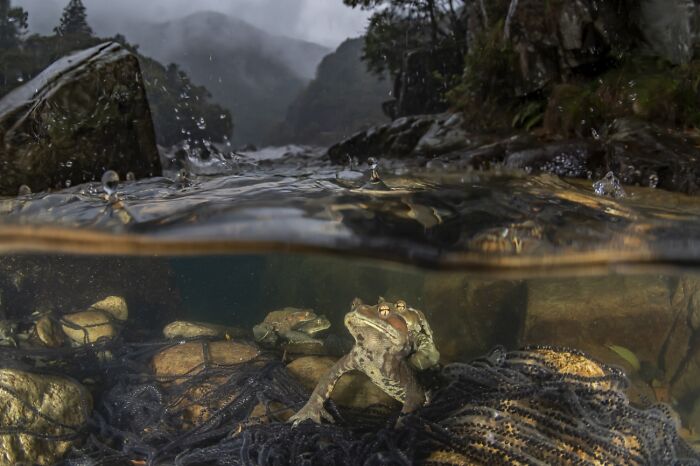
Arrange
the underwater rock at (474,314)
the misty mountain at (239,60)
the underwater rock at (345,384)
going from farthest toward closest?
the misty mountain at (239,60) → the underwater rock at (474,314) → the underwater rock at (345,384)

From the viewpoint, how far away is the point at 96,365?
6.08 metres

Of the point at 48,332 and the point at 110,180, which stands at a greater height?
the point at 110,180

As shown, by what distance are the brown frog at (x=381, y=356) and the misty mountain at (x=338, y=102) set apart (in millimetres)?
5443

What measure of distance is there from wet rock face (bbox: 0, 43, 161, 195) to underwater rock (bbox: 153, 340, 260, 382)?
264cm

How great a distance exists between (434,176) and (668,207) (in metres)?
2.56

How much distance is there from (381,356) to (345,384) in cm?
83

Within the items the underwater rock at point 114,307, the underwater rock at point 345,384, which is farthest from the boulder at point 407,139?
the underwater rock at point 114,307

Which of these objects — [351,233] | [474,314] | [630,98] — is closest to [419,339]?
[474,314]

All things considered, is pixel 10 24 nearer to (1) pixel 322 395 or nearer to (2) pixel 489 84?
(1) pixel 322 395

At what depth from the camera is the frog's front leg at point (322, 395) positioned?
5.22m

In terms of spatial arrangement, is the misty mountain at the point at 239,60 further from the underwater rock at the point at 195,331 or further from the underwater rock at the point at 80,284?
the underwater rock at the point at 195,331

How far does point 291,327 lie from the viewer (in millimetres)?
7371

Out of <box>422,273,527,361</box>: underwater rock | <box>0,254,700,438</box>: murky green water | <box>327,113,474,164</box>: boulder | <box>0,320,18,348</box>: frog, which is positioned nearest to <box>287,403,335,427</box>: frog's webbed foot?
<box>0,254,700,438</box>: murky green water

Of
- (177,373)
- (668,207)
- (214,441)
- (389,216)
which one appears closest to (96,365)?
(177,373)
